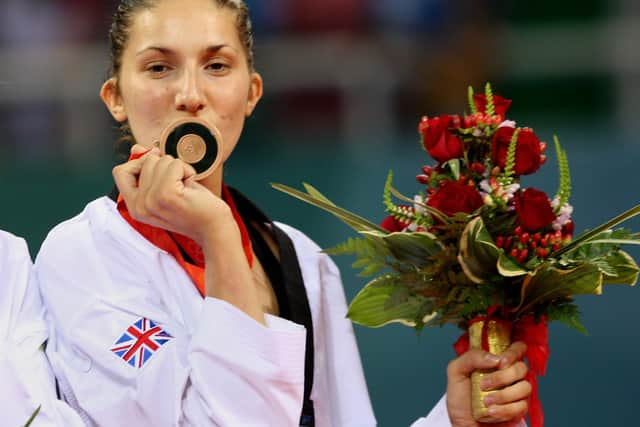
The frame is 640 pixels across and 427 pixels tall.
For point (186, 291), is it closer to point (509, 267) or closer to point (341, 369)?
point (341, 369)

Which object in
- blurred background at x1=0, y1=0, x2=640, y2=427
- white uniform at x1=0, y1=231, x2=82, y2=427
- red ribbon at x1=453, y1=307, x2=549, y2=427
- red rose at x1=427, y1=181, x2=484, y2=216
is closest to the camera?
white uniform at x1=0, y1=231, x2=82, y2=427

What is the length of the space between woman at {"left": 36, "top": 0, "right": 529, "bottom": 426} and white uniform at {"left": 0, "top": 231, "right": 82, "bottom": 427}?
0.03 metres

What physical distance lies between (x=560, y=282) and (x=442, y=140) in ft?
1.18

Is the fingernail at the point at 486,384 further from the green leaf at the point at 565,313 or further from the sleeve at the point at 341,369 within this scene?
the sleeve at the point at 341,369

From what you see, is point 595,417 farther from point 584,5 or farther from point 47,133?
point 47,133

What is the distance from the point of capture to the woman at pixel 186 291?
2.36m

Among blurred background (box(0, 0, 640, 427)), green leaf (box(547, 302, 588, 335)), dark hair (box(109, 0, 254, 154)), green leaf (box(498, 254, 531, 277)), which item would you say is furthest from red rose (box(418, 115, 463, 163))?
blurred background (box(0, 0, 640, 427))

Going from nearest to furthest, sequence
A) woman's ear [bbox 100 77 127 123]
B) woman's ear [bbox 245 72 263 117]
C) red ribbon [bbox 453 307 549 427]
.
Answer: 1. red ribbon [bbox 453 307 549 427]
2. woman's ear [bbox 100 77 127 123]
3. woman's ear [bbox 245 72 263 117]

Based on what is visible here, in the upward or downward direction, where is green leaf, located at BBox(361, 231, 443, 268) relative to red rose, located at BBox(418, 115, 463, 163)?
downward

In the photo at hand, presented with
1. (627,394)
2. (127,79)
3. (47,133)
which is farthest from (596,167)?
(127,79)

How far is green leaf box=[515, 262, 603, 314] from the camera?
241 cm

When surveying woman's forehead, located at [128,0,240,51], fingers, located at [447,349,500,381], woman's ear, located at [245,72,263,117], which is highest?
woman's forehead, located at [128,0,240,51]

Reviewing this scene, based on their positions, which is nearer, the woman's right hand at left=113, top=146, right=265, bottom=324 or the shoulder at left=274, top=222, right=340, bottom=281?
the woman's right hand at left=113, top=146, right=265, bottom=324

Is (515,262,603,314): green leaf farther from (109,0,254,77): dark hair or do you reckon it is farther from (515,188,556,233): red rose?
(109,0,254,77): dark hair
